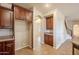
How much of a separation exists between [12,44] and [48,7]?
85cm

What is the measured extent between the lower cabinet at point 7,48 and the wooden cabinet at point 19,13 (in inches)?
16.8

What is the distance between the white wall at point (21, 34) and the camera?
1601 mm

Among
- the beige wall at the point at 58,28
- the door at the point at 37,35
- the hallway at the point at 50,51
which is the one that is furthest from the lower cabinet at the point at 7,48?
the beige wall at the point at 58,28

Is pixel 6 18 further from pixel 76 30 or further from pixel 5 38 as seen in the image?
pixel 76 30

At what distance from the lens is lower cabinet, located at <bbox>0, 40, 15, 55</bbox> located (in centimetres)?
147

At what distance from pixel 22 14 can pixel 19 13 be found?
0.06m

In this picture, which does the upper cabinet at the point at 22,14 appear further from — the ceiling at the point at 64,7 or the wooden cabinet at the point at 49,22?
the wooden cabinet at the point at 49,22

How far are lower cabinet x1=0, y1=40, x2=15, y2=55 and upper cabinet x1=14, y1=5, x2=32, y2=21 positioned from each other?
435 mm

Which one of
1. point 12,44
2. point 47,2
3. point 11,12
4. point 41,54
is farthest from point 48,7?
point 12,44

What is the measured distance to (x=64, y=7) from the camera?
148 cm

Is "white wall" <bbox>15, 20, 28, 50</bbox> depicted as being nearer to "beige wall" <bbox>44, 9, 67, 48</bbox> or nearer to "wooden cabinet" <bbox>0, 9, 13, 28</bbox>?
"wooden cabinet" <bbox>0, 9, 13, 28</bbox>

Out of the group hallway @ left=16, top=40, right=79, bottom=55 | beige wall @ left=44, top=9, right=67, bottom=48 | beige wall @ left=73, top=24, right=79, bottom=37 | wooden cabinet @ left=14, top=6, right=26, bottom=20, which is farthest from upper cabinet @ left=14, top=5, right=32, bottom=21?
beige wall @ left=73, top=24, right=79, bottom=37

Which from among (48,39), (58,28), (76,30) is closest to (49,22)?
(58,28)

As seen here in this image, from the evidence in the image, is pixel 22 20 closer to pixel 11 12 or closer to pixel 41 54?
pixel 11 12
